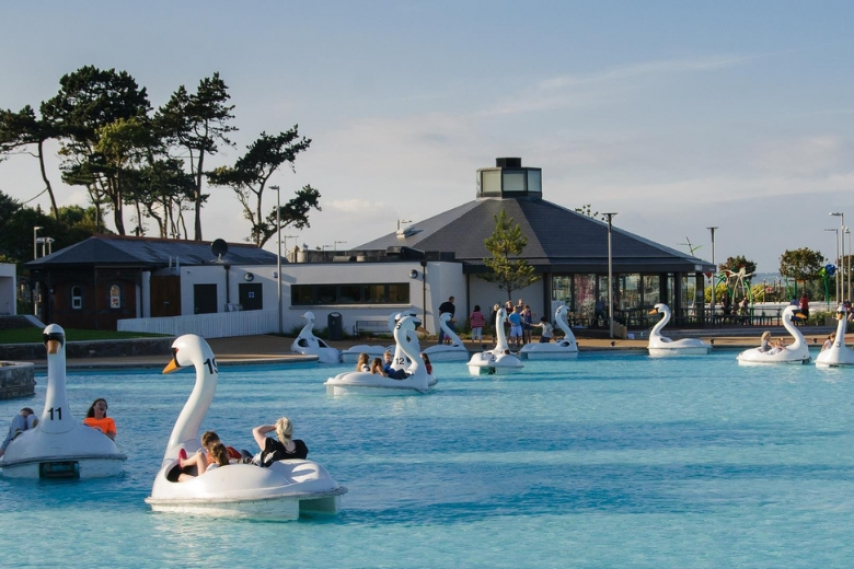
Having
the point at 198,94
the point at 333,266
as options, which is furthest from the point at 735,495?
the point at 198,94

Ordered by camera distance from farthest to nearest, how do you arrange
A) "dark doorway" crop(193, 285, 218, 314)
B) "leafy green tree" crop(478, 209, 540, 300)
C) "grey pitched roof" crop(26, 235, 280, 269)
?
"dark doorway" crop(193, 285, 218, 314) < "leafy green tree" crop(478, 209, 540, 300) < "grey pitched roof" crop(26, 235, 280, 269)

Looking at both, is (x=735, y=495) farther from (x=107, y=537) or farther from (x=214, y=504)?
(x=107, y=537)

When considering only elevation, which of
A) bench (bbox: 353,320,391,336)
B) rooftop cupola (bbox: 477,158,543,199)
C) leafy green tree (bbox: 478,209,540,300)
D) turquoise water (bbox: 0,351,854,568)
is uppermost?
rooftop cupola (bbox: 477,158,543,199)

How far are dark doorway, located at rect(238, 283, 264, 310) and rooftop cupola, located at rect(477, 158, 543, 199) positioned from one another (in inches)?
567

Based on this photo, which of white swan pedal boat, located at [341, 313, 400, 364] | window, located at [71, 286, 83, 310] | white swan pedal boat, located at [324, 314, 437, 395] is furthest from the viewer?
window, located at [71, 286, 83, 310]

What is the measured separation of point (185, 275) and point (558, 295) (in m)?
15.3

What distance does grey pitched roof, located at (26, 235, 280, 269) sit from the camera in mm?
43594

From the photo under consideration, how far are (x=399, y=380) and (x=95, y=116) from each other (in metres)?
44.9

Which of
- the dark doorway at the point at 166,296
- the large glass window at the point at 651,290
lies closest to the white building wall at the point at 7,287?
the dark doorway at the point at 166,296

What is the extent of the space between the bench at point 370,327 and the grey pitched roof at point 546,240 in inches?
207

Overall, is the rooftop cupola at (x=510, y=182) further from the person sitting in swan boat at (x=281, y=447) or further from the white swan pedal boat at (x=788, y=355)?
the person sitting in swan boat at (x=281, y=447)

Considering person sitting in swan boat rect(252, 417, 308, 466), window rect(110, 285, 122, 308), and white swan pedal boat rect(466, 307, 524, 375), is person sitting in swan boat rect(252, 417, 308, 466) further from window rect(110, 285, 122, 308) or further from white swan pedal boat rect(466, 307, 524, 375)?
window rect(110, 285, 122, 308)

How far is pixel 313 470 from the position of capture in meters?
12.8

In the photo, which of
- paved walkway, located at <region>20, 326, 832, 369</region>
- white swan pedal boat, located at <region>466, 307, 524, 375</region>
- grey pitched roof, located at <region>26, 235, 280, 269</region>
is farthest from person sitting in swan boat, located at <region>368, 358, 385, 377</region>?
grey pitched roof, located at <region>26, 235, 280, 269</region>
